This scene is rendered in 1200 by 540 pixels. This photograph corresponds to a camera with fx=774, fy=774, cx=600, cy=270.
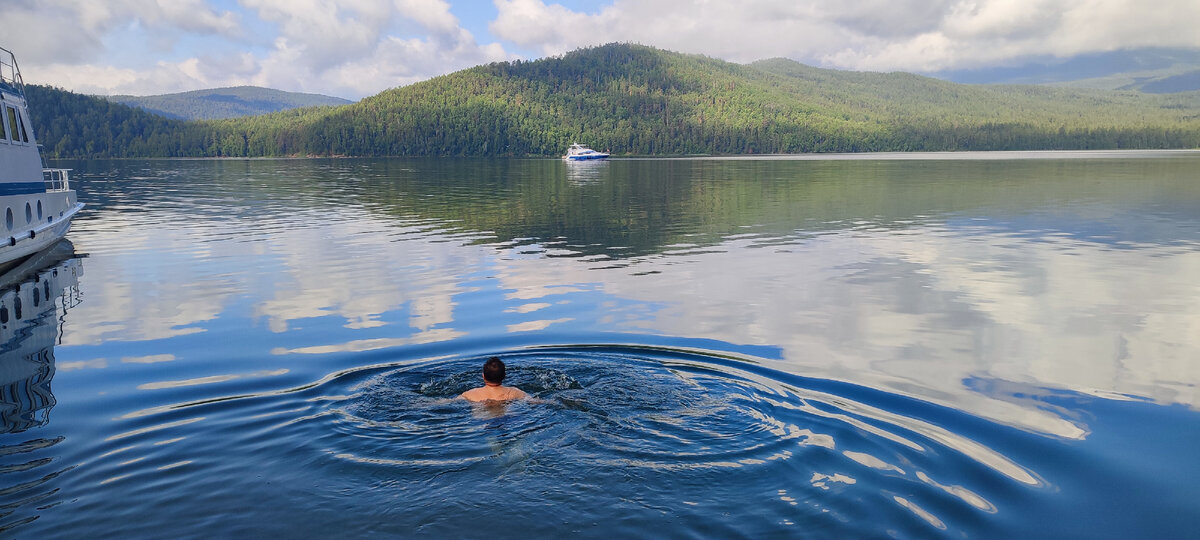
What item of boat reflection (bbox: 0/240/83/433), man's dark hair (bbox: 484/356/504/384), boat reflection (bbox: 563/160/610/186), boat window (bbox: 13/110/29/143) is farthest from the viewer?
boat reflection (bbox: 563/160/610/186)

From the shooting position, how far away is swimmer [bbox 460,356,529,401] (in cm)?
1230

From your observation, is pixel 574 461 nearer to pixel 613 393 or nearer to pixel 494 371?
pixel 494 371

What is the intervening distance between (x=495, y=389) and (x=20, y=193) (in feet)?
93.7

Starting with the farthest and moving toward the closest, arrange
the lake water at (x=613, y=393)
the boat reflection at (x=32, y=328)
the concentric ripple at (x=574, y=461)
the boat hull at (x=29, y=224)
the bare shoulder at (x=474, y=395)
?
the boat hull at (x=29, y=224) < the boat reflection at (x=32, y=328) < the bare shoulder at (x=474, y=395) < the lake water at (x=613, y=393) < the concentric ripple at (x=574, y=461)

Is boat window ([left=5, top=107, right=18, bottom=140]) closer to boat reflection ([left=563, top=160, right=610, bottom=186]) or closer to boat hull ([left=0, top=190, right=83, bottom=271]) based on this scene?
boat hull ([left=0, top=190, right=83, bottom=271])

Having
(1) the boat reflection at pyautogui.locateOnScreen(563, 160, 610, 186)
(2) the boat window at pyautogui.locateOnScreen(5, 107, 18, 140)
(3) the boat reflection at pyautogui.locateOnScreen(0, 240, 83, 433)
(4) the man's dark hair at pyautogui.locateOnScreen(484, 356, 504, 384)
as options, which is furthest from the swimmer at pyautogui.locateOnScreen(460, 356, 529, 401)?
(1) the boat reflection at pyautogui.locateOnScreen(563, 160, 610, 186)

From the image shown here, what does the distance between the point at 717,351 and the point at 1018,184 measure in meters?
67.5

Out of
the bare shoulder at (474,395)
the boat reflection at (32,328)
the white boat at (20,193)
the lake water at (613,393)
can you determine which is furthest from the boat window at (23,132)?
the bare shoulder at (474,395)

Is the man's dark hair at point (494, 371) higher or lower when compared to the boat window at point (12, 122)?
lower

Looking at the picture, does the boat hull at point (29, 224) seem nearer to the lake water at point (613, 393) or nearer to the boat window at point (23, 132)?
the lake water at point (613, 393)

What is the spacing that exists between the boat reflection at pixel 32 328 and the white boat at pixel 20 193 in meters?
0.85

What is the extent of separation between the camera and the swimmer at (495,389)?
12.3 metres

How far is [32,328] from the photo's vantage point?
1909cm

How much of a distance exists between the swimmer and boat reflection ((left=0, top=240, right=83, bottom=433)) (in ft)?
22.1
